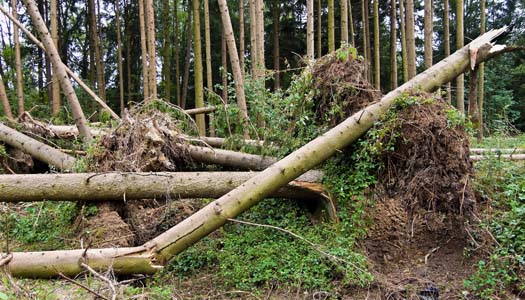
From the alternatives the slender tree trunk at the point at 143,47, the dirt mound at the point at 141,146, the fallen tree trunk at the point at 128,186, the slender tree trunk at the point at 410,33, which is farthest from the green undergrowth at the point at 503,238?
the slender tree trunk at the point at 143,47

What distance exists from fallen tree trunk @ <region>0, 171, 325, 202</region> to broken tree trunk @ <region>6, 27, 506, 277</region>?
24.3 inches

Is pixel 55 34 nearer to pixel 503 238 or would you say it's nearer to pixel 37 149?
pixel 37 149

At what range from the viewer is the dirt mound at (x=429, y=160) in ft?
14.1

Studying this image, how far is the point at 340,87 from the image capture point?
5199 millimetres

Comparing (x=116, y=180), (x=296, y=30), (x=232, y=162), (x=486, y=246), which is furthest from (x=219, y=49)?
(x=486, y=246)

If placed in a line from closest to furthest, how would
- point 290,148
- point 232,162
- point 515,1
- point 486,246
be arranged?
point 486,246 < point 290,148 < point 232,162 < point 515,1

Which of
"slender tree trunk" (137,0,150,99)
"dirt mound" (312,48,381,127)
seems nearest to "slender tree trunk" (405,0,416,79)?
"dirt mound" (312,48,381,127)

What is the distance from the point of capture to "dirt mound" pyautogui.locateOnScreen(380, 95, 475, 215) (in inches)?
169

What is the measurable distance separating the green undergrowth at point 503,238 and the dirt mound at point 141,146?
13.8 feet

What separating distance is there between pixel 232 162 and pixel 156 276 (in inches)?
95.9

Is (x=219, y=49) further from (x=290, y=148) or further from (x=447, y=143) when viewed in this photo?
(x=447, y=143)

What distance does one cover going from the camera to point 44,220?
18.1 ft

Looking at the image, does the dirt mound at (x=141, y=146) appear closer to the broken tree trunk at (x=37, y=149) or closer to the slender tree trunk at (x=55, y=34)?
the broken tree trunk at (x=37, y=149)

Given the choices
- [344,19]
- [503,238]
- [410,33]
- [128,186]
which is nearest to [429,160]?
[503,238]
